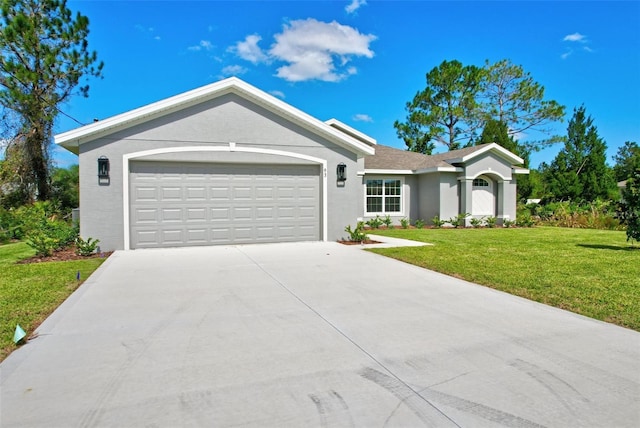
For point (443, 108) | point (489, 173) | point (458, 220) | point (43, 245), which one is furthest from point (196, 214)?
point (443, 108)

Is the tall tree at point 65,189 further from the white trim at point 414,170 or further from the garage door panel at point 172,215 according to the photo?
the white trim at point 414,170

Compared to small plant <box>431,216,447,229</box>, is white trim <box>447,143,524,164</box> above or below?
above

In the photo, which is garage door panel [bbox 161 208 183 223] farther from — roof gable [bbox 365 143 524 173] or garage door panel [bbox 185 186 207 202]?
roof gable [bbox 365 143 524 173]

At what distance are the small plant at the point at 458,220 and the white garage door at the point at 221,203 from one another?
31.7 ft

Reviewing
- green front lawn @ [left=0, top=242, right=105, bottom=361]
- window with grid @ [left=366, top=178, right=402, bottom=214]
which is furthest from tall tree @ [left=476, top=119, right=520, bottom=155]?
green front lawn @ [left=0, top=242, right=105, bottom=361]

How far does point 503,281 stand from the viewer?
6.87 meters

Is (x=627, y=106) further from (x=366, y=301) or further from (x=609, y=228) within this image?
(x=366, y=301)

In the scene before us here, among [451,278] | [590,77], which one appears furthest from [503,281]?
[590,77]

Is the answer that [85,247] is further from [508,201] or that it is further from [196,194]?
[508,201]

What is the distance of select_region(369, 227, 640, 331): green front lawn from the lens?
5.49 metres

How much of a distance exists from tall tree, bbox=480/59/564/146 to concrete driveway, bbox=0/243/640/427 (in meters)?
34.0

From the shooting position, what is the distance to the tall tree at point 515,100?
1357 inches

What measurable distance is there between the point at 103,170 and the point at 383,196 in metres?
13.1

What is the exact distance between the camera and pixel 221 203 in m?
11.4
